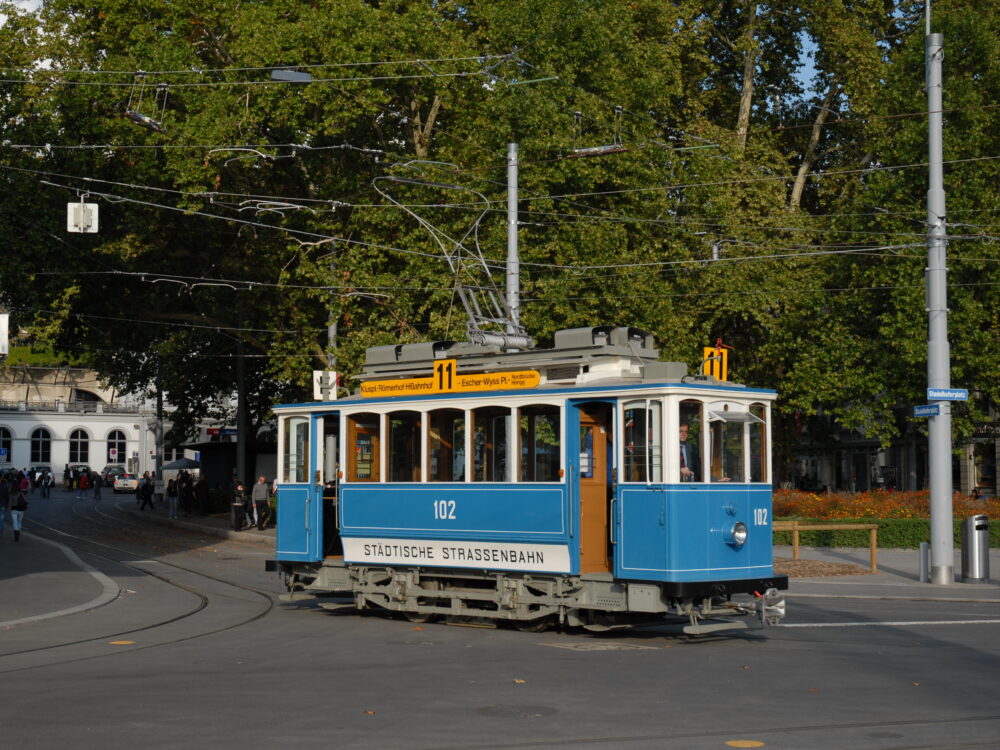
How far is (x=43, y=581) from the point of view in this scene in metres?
22.7

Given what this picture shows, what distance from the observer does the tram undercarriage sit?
593 inches

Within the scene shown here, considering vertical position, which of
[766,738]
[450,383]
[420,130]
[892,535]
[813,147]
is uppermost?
[813,147]

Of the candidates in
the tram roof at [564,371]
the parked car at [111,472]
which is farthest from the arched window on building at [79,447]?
the tram roof at [564,371]

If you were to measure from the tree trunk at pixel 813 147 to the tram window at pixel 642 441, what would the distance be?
1175 inches

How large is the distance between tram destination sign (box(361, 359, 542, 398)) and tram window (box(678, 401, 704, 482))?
198 cm

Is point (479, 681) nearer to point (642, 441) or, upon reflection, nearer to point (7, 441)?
point (642, 441)

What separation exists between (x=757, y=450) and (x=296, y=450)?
6753 millimetres

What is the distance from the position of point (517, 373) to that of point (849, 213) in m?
26.5

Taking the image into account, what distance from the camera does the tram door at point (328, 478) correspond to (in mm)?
18859

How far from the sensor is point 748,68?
45.1 m

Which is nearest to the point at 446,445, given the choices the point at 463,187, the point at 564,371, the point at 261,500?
the point at 564,371

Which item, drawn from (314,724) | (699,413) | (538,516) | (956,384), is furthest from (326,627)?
(956,384)

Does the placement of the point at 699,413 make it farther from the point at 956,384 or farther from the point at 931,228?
the point at 956,384

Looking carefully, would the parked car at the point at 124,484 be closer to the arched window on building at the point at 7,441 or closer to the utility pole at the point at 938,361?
the arched window on building at the point at 7,441
